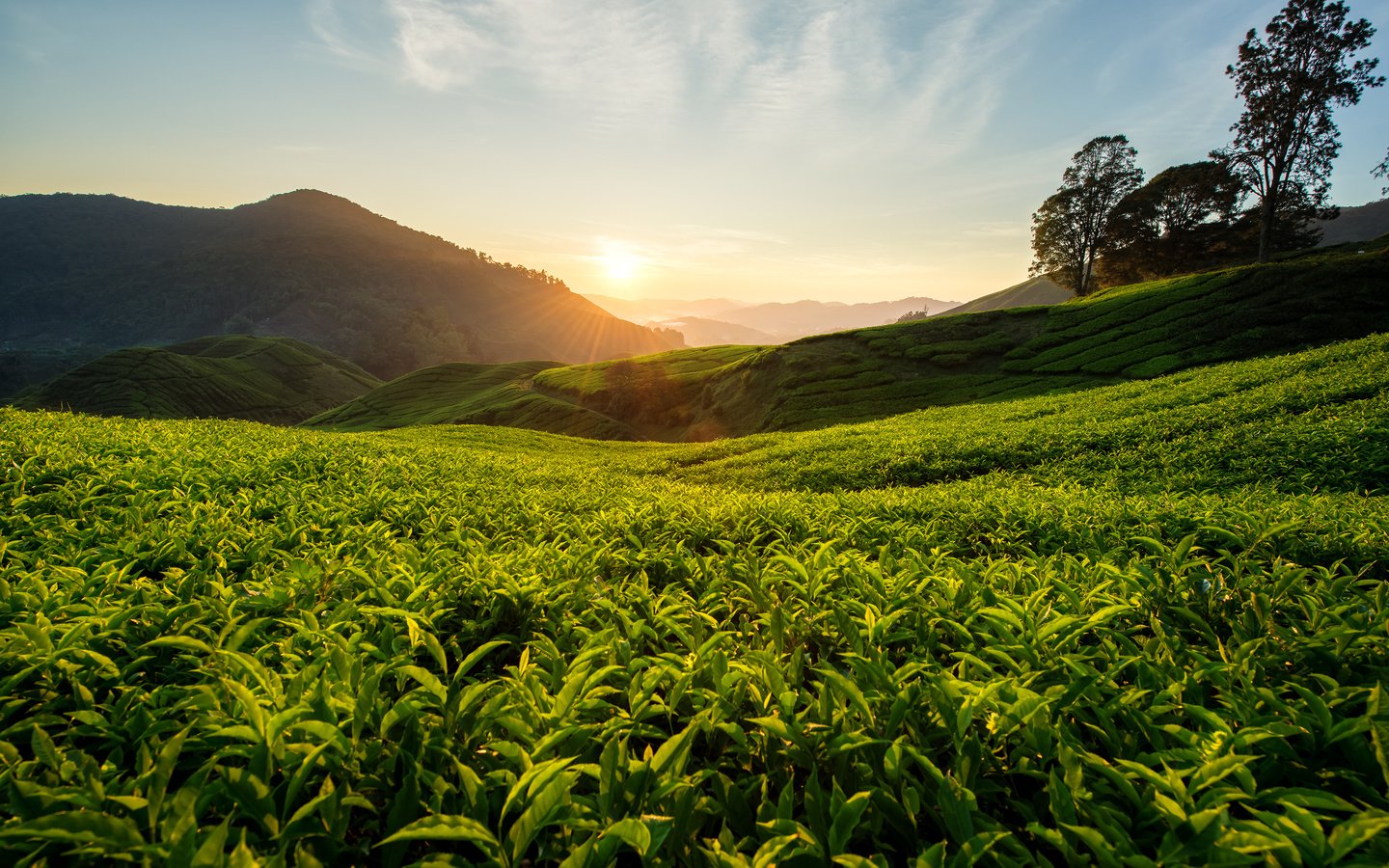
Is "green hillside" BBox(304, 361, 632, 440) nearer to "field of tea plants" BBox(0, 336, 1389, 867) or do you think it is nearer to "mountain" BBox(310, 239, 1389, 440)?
"mountain" BBox(310, 239, 1389, 440)

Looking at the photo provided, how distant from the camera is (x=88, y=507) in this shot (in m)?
4.51

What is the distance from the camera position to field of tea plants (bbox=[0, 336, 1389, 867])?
150 cm

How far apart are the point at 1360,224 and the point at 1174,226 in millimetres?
157911

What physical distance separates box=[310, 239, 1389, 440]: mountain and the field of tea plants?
26.0 meters

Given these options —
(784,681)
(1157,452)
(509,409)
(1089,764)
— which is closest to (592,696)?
(784,681)

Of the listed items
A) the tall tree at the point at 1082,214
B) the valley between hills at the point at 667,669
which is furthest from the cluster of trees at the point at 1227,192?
the valley between hills at the point at 667,669

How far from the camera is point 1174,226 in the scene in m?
51.6

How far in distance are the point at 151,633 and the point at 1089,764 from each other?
4.08 meters

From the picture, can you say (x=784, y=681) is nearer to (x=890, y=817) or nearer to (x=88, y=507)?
(x=890, y=817)

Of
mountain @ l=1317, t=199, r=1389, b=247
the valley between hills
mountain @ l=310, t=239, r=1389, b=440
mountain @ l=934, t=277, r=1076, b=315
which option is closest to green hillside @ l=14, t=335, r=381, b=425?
mountain @ l=310, t=239, r=1389, b=440

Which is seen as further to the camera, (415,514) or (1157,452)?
(1157,452)

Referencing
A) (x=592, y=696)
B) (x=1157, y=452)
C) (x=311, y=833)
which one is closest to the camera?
(x=311, y=833)

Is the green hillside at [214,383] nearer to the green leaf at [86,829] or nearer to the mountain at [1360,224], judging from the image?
the green leaf at [86,829]

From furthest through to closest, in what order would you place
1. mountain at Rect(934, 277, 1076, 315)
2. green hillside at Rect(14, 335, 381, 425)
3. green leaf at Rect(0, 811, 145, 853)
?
mountain at Rect(934, 277, 1076, 315) < green hillside at Rect(14, 335, 381, 425) < green leaf at Rect(0, 811, 145, 853)
